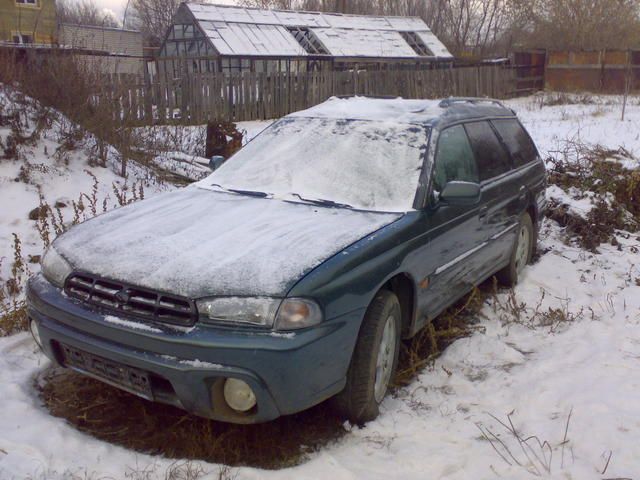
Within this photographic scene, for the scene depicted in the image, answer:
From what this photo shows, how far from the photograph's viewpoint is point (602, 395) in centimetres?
344

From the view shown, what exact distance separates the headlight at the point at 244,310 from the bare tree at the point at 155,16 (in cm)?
5519

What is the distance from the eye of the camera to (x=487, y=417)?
3256mm

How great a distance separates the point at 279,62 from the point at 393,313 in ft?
72.9

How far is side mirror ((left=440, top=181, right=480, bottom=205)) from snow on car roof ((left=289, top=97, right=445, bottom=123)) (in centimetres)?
66

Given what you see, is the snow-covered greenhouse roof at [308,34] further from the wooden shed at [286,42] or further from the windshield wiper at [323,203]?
the windshield wiper at [323,203]

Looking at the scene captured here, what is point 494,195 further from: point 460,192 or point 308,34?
point 308,34

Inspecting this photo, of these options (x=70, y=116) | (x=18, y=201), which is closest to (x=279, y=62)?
(x=70, y=116)

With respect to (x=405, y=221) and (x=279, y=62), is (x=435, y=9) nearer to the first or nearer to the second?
(x=279, y=62)

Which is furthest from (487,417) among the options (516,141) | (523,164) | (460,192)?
(516,141)

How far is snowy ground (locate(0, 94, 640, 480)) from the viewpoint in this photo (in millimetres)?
2734

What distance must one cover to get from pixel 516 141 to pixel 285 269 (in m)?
3.42

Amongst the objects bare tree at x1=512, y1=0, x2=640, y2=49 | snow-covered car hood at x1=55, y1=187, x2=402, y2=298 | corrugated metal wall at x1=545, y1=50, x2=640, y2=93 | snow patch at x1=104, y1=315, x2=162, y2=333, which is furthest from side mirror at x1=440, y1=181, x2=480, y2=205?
bare tree at x1=512, y1=0, x2=640, y2=49

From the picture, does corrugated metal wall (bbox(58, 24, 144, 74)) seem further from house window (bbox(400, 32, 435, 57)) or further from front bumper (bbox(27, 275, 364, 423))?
house window (bbox(400, 32, 435, 57))

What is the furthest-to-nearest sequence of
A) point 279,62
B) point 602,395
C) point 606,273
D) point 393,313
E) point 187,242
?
point 279,62
point 606,273
point 602,395
point 393,313
point 187,242
